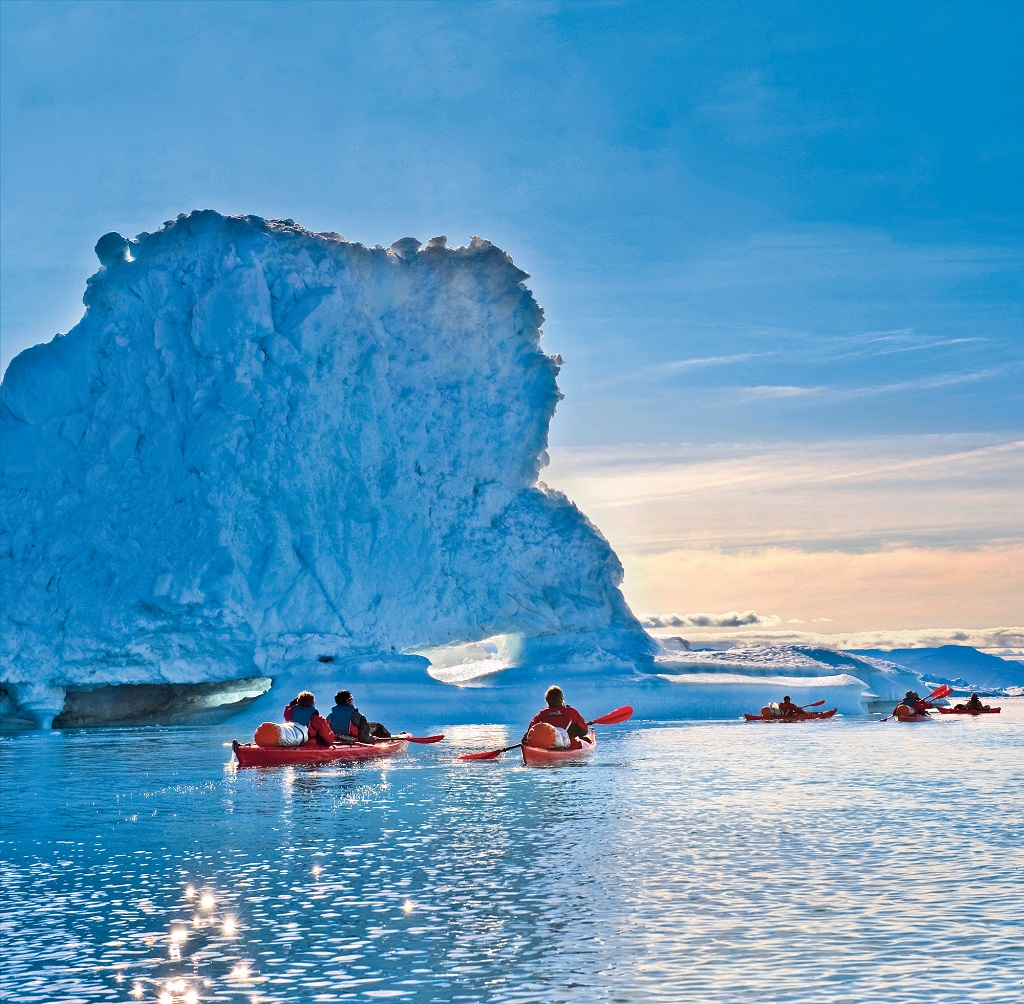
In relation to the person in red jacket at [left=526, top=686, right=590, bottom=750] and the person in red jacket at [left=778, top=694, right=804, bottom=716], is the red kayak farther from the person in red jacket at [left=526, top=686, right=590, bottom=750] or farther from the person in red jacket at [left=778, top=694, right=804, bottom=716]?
the person in red jacket at [left=526, top=686, right=590, bottom=750]

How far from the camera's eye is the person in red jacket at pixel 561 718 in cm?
1680

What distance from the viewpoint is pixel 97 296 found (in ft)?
105

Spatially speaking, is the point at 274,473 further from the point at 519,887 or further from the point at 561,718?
the point at 519,887

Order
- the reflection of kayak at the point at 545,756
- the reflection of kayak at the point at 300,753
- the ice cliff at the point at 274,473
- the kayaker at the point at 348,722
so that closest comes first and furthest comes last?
1. the reflection of kayak at the point at 545,756
2. the reflection of kayak at the point at 300,753
3. the kayaker at the point at 348,722
4. the ice cliff at the point at 274,473

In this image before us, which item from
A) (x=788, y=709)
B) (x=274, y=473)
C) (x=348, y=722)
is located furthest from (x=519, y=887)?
(x=274, y=473)

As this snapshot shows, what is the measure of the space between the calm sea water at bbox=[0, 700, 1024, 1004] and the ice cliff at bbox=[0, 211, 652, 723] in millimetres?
14251

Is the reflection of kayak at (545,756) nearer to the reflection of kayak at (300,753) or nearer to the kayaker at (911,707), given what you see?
the reflection of kayak at (300,753)

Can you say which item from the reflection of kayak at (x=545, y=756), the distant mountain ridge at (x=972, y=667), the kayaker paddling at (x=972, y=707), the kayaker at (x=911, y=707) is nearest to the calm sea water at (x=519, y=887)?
the reflection of kayak at (x=545, y=756)

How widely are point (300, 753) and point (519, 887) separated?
9.51 meters

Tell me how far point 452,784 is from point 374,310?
20.3 meters

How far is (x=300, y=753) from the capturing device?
54.9 feet

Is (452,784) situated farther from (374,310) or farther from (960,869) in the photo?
(374,310)

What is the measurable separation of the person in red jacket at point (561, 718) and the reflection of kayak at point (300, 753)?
2448 millimetres

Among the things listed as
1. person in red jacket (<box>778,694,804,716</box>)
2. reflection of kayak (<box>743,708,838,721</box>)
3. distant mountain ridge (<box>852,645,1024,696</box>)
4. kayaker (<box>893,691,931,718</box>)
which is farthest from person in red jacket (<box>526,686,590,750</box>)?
distant mountain ridge (<box>852,645,1024,696</box>)
